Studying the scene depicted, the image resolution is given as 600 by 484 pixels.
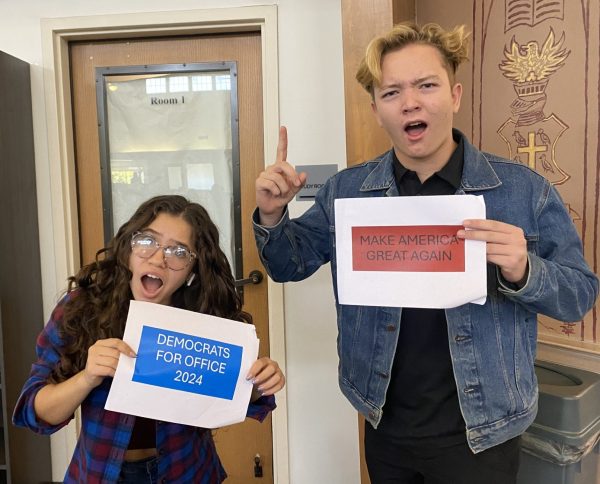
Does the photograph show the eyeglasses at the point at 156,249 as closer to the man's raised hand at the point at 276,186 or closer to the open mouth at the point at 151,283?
the open mouth at the point at 151,283

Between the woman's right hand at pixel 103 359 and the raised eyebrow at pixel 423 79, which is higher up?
the raised eyebrow at pixel 423 79

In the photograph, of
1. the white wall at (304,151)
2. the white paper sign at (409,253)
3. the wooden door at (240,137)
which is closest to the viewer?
the white paper sign at (409,253)

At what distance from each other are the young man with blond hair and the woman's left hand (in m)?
0.24

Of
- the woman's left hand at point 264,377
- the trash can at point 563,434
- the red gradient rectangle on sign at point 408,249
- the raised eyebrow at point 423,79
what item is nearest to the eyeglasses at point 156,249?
the woman's left hand at point 264,377

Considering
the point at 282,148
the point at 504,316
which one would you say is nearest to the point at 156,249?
the point at 282,148

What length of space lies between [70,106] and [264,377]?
183 centimetres

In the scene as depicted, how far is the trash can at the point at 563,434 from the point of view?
55.1 inches

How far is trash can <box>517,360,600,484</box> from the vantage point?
1.40 meters

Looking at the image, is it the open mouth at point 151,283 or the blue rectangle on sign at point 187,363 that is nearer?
the blue rectangle on sign at point 187,363

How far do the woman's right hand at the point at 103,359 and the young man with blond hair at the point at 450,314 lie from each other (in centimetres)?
46

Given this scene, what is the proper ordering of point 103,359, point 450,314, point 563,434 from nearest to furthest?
1. point 103,359
2. point 450,314
3. point 563,434

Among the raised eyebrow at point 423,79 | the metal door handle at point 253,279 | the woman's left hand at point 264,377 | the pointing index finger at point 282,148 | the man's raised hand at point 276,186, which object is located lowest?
the woman's left hand at point 264,377

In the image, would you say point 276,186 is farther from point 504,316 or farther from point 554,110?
point 554,110

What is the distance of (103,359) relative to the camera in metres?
0.95
